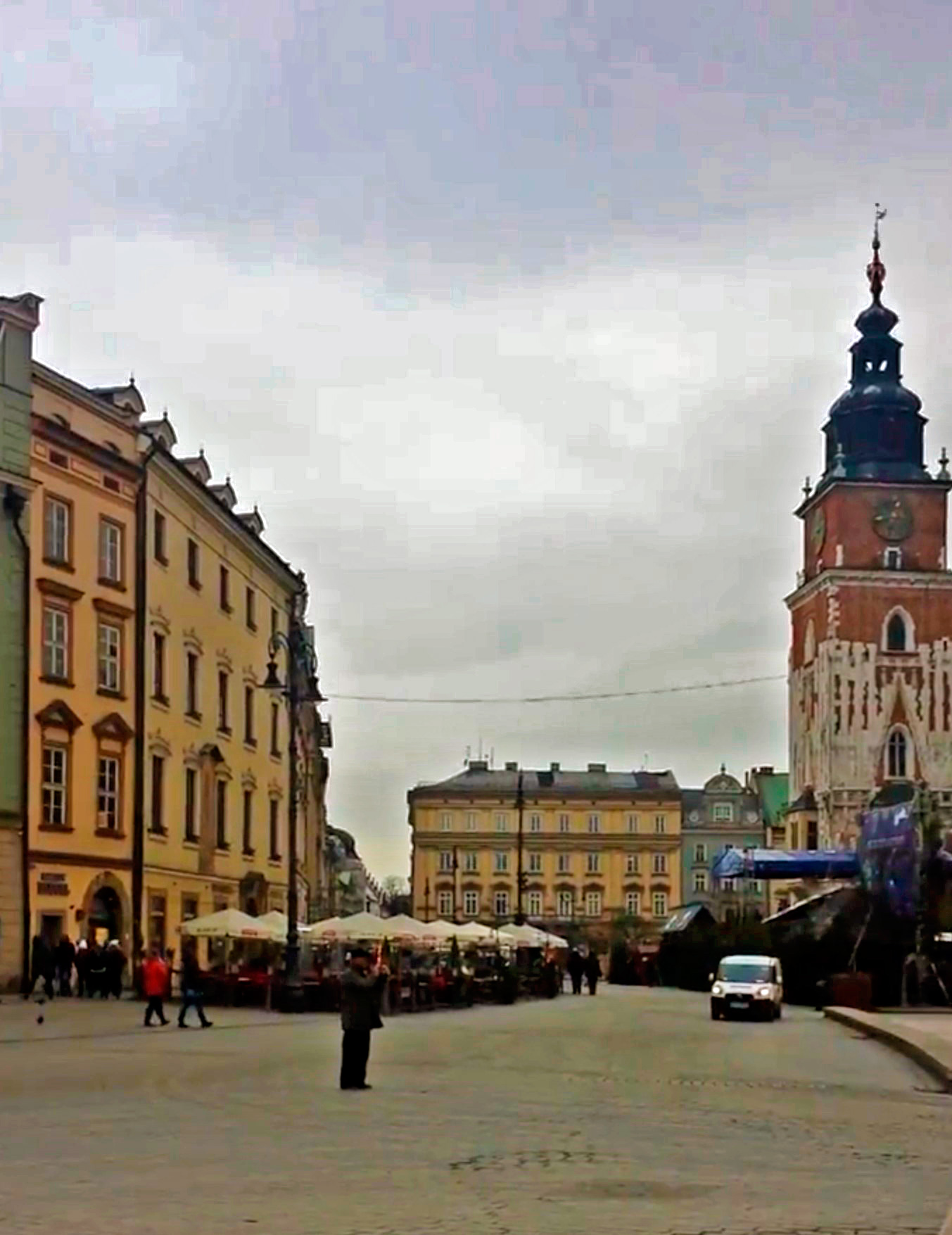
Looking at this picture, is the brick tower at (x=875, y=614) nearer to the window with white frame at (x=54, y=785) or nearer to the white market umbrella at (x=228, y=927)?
the white market umbrella at (x=228, y=927)

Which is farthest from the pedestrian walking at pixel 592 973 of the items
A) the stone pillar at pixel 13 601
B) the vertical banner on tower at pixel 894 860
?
the stone pillar at pixel 13 601

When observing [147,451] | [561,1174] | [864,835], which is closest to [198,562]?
[147,451]

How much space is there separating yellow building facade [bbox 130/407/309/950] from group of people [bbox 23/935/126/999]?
638cm

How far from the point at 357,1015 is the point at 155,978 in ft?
52.3

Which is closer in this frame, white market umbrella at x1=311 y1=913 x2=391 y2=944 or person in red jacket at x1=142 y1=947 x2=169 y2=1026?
person in red jacket at x1=142 y1=947 x2=169 y2=1026

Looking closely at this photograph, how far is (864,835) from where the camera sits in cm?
6003

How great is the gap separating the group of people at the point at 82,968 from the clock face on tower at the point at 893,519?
261 ft

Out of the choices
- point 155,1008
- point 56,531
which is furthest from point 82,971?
point 155,1008

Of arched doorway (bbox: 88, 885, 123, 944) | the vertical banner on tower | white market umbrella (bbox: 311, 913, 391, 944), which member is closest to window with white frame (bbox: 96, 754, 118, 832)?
arched doorway (bbox: 88, 885, 123, 944)

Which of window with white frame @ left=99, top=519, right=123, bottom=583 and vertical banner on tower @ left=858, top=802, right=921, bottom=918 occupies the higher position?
window with white frame @ left=99, top=519, right=123, bottom=583

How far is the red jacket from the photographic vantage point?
36.8m

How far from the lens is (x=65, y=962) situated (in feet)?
154

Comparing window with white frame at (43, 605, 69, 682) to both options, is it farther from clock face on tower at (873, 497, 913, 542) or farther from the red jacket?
clock face on tower at (873, 497, 913, 542)

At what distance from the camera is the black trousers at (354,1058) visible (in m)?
22.0
